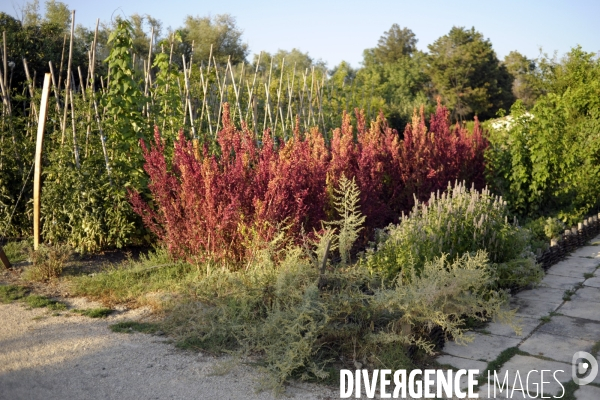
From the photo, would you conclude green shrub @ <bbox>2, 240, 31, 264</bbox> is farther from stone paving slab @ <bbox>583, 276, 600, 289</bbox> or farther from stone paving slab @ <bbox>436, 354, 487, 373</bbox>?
stone paving slab @ <bbox>583, 276, 600, 289</bbox>

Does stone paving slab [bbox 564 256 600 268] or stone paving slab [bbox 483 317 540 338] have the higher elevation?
stone paving slab [bbox 564 256 600 268]

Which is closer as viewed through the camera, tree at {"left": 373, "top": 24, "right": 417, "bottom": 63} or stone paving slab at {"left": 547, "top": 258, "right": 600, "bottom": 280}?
stone paving slab at {"left": 547, "top": 258, "right": 600, "bottom": 280}

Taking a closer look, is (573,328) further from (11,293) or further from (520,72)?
(520,72)

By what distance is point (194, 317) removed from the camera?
14.9ft

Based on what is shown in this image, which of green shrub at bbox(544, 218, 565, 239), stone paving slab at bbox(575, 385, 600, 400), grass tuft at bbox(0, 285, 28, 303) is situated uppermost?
green shrub at bbox(544, 218, 565, 239)

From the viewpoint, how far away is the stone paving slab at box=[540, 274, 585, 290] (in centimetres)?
595

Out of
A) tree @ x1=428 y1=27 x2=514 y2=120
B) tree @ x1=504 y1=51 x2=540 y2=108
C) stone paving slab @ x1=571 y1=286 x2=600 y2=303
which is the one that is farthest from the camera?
tree @ x1=504 y1=51 x2=540 y2=108

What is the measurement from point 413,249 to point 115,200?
349cm

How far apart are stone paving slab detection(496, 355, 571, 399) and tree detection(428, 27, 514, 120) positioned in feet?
97.4

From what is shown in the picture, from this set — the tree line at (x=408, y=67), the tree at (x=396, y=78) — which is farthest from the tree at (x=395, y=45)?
the tree line at (x=408, y=67)

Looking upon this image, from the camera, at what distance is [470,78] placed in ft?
117

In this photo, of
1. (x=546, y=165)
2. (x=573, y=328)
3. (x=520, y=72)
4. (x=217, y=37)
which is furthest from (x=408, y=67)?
(x=573, y=328)

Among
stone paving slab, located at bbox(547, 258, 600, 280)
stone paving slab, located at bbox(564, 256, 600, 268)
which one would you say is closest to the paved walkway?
stone paving slab, located at bbox(547, 258, 600, 280)

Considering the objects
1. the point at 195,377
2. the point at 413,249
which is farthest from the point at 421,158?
the point at 195,377
